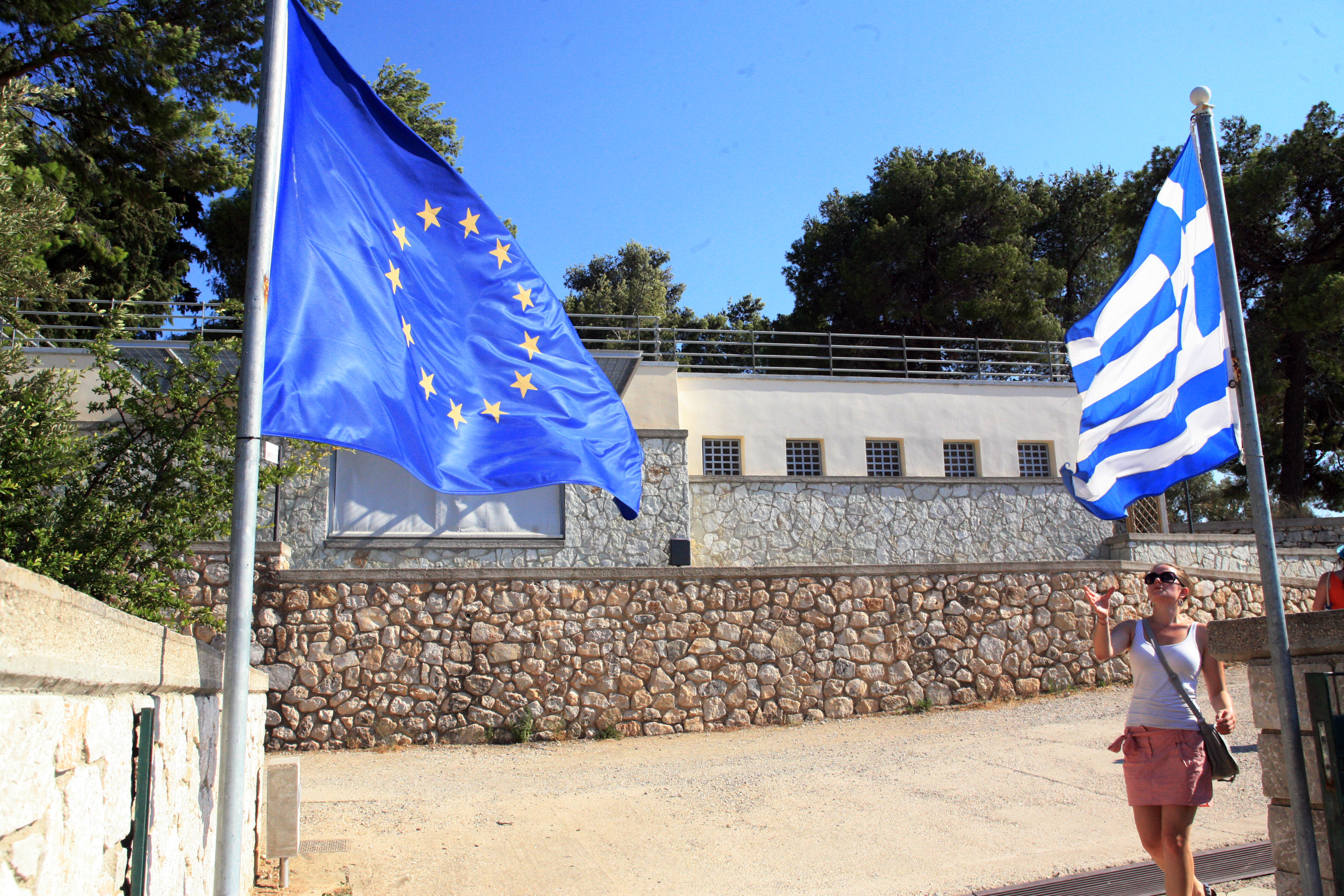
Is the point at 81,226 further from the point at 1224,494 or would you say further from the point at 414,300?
the point at 1224,494

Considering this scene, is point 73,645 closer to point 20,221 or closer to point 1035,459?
point 20,221

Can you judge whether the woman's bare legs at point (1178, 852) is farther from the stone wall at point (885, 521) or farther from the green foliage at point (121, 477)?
the stone wall at point (885, 521)

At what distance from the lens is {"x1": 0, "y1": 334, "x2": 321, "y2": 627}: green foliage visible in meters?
6.60

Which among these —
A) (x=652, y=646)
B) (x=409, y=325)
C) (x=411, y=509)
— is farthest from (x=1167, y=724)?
(x=411, y=509)

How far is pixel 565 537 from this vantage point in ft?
53.0

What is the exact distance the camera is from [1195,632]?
493cm

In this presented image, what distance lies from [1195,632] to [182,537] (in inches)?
271

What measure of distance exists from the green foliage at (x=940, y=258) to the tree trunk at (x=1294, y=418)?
6.18m

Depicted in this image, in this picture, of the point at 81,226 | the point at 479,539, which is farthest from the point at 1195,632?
the point at 81,226

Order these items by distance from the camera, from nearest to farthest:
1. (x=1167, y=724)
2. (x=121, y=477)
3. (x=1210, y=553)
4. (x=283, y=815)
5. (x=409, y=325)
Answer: (x=409, y=325), (x=1167, y=724), (x=283, y=815), (x=121, y=477), (x=1210, y=553)

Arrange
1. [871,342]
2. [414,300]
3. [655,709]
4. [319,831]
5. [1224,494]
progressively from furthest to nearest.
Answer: [1224,494] < [871,342] < [655,709] < [319,831] < [414,300]

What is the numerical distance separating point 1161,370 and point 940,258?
86.7 feet

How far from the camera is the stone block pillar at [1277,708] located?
4.10 m

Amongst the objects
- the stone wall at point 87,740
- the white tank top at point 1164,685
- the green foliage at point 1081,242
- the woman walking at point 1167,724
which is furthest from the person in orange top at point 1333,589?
the green foliage at point 1081,242
